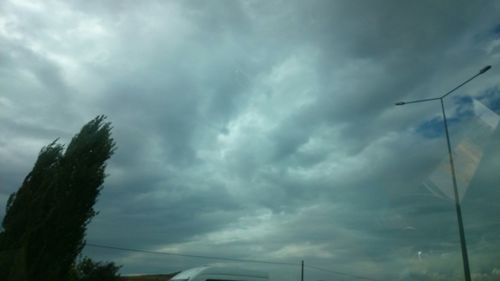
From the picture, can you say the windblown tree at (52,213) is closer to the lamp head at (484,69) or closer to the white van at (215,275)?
the white van at (215,275)

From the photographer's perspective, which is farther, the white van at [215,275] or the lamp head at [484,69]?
the lamp head at [484,69]

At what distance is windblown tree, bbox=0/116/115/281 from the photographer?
67.6 ft

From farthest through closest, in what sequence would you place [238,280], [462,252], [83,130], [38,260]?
[83,130] → [38,260] → [462,252] → [238,280]

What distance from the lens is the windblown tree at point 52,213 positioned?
20.6 metres

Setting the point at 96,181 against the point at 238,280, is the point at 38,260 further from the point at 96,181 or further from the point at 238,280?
the point at 238,280

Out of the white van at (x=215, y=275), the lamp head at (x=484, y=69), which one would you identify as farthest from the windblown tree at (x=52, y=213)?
the lamp head at (x=484, y=69)

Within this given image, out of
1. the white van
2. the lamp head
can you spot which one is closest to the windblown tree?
the white van

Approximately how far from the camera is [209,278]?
863 cm

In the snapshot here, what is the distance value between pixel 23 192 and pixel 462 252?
2039 cm

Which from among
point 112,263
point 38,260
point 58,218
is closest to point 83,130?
point 58,218

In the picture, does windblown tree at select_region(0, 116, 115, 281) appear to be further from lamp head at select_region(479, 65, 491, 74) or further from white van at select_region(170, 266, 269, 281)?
lamp head at select_region(479, 65, 491, 74)

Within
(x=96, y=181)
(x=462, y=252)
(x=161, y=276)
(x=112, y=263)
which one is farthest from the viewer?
(x=161, y=276)

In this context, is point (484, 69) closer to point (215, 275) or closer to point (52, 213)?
point (215, 275)

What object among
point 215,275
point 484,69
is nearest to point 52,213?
point 215,275
